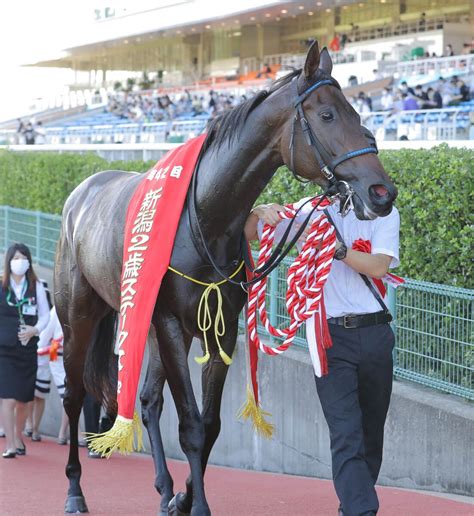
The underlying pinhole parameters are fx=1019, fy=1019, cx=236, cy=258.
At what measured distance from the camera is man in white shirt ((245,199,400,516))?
14.6 feet

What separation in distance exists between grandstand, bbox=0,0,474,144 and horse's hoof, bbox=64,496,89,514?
40.0 feet

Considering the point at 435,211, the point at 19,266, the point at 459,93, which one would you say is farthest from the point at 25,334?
the point at 459,93

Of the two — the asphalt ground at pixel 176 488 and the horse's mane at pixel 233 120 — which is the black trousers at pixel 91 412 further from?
the horse's mane at pixel 233 120

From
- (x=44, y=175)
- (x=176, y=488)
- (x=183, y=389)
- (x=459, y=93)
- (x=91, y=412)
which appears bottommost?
(x=91, y=412)

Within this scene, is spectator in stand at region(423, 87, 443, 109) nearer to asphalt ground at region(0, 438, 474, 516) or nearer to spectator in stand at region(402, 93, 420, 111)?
spectator in stand at region(402, 93, 420, 111)

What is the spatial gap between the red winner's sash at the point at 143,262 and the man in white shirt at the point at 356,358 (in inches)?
31.7

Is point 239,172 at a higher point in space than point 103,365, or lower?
higher

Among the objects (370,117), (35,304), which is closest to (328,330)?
(35,304)

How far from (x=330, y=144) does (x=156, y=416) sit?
2118 millimetres

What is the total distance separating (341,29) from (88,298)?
43029mm

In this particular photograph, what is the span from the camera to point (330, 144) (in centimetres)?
429

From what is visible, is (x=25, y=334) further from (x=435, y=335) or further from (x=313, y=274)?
(x=313, y=274)

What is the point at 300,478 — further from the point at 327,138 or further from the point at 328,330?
the point at 327,138

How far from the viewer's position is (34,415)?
1047 cm
